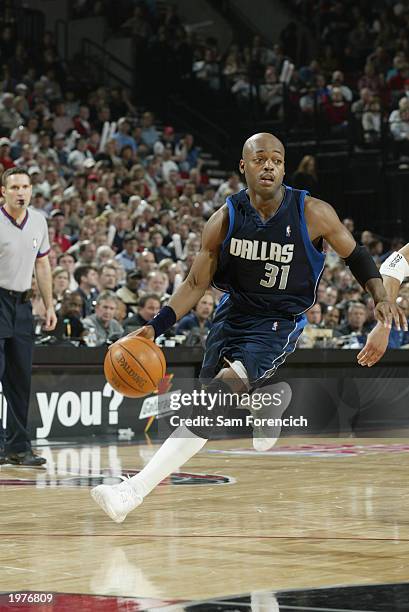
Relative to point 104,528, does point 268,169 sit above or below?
above

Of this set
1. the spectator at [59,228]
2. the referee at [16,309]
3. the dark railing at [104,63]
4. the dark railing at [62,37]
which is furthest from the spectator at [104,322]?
the dark railing at [62,37]

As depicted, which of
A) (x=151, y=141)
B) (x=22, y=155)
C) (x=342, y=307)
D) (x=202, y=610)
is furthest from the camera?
(x=151, y=141)

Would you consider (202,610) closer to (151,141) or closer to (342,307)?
(342,307)

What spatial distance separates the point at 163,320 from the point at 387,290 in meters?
1.21

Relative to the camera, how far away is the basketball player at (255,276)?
623 cm

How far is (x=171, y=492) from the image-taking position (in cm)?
785

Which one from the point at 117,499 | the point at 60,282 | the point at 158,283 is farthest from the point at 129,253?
the point at 117,499

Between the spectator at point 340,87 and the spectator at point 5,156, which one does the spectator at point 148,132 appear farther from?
the spectator at point 5,156

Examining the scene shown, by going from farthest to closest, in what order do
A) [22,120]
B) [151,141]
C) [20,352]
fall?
[151,141] < [22,120] < [20,352]

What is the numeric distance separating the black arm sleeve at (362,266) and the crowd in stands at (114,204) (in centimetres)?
668

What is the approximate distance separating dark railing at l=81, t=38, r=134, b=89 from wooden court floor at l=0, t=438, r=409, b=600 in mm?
15394

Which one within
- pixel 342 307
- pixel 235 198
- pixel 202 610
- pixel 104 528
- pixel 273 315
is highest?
pixel 235 198

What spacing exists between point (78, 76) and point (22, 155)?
22.7 feet

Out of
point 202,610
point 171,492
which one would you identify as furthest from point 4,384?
point 202,610
